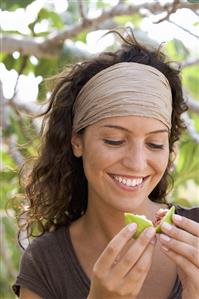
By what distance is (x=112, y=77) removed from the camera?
2455 millimetres

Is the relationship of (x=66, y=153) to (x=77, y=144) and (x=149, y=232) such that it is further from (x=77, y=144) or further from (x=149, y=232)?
(x=149, y=232)

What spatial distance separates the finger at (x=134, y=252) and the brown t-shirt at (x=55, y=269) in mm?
451

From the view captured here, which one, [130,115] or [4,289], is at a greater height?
A: [130,115]

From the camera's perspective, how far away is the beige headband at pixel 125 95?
7.74 ft

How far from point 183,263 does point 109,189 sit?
347 millimetres

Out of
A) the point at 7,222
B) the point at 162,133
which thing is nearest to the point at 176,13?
the point at 162,133

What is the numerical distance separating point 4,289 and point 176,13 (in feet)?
11.7

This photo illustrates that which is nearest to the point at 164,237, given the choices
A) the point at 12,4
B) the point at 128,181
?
the point at 128,181

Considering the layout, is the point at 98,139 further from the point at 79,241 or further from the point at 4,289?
the point at 4,289

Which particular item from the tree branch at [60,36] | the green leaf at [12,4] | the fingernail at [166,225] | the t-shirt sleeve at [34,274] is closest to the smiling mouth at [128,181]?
the fingernail at [166,225]

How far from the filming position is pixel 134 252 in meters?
2.05

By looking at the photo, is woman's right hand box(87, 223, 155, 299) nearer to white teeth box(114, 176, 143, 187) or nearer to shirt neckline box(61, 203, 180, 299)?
white teeth box(114, 176, 143, 187)

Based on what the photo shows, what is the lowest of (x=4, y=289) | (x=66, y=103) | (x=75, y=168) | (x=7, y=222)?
(x=4, y=289)

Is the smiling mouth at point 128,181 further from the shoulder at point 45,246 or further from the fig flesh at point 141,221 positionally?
the shoulder at point 45,246
